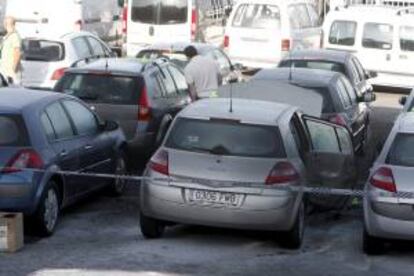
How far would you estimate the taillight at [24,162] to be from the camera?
414 inches

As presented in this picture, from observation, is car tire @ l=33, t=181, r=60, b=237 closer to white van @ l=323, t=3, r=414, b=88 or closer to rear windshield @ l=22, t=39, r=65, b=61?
rear windshield @ l=22, t=39, r=65, b=61

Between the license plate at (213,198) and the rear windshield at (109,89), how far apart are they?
4507 mm

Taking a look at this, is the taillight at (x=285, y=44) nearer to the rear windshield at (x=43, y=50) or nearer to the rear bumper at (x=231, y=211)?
the rear windshield at (x=43, y=50)

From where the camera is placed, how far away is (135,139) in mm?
14641

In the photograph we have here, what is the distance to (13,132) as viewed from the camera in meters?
10.8

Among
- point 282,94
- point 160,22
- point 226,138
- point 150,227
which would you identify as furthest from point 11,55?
point 160,22

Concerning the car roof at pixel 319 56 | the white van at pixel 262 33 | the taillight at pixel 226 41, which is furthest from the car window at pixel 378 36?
the car roof at pixel 319 56

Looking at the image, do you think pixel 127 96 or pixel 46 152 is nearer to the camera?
pixel 46 152

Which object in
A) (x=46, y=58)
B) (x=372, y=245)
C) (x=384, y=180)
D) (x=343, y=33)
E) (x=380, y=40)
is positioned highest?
(x=384, y=180)

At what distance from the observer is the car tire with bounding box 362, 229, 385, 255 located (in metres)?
10.4

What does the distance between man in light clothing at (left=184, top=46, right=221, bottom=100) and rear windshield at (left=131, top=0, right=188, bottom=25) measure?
975 centimetres

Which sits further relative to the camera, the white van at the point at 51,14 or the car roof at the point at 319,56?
the white van at the point at 51,14

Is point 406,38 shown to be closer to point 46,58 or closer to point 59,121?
point 46,58

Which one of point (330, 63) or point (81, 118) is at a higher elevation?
point (81, 118)
